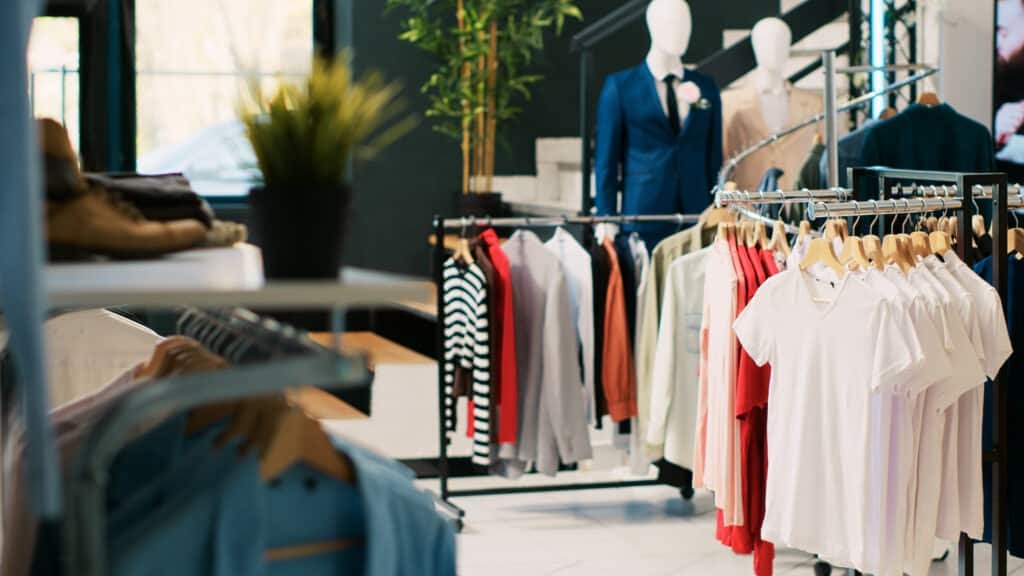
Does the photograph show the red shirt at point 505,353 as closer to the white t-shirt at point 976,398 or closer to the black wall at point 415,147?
the white t-shirt at point 976,398

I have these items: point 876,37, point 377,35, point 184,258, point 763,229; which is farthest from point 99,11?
point 377,35

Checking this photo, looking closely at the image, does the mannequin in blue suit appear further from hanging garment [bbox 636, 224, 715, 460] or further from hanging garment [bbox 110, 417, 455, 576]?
hanging garment [bbox 110, 417, 455, 576]

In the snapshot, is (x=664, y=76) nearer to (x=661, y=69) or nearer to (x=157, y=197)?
(x=661, y=69)

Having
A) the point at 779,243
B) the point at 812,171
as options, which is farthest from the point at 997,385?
the point at 812,171

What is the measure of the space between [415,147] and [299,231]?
791 centimetres

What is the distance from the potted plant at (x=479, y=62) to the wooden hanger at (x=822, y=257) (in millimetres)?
5156

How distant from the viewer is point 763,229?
3.71 meters

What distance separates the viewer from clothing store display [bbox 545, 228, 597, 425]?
15.5 ft

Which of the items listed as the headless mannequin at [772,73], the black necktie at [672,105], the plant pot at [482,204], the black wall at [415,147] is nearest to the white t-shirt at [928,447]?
the black necktie at [672,105]

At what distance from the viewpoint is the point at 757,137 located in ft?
19.8

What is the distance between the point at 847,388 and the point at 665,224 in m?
2.27

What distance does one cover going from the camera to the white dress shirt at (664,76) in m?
5.60

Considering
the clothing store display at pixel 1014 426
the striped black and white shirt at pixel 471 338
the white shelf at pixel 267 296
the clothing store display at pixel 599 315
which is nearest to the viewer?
the white shelf at pixel 267 296

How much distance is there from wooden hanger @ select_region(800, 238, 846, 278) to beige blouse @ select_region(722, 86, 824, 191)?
2.78 meters
